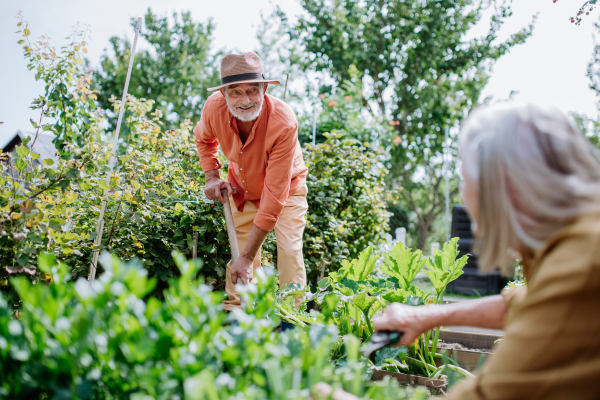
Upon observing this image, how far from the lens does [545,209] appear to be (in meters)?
0.77

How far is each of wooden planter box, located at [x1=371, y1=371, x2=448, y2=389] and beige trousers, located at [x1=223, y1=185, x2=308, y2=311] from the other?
0.94 meters

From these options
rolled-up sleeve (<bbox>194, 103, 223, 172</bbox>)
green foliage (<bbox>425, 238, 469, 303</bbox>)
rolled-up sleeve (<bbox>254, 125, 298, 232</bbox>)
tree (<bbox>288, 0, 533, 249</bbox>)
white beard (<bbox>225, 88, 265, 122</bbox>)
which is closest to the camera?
green foliage (<bbox>425, 238, 469, 303</bbox>)

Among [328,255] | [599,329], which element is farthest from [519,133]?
[328,255]

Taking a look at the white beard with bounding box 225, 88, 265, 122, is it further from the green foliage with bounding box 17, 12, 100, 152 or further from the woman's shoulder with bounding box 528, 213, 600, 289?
the woman's shoulder with bounding box 528, 213, 600, 289

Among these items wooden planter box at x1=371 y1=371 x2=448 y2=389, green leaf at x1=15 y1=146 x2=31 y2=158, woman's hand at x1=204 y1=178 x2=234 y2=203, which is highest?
green leaf at x1=15 y1=146 x2=31 y2=158

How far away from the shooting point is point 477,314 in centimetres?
127

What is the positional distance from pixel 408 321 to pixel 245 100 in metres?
1.85

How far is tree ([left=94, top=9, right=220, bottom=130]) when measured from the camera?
21672 mm

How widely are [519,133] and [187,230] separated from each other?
8.41 ft

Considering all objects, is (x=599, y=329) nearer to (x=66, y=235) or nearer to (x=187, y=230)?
(x=66, y=235)

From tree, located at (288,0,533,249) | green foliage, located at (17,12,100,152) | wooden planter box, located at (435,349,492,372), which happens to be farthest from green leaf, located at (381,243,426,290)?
tree, located at (288,0,533,249)

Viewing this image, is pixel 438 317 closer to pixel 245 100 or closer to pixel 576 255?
pixel 576 255

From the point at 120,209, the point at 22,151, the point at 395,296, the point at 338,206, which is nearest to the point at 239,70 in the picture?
the point at 120,209

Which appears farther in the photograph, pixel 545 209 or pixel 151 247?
pixel 151 247
